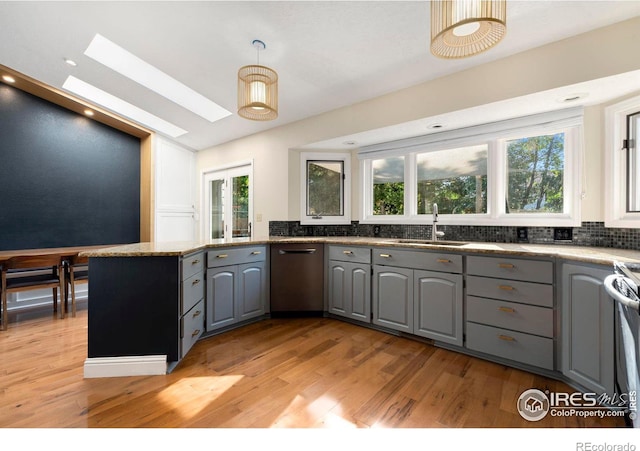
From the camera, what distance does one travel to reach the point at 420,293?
245 centimetres

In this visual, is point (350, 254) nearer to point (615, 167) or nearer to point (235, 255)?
point (235, 255)

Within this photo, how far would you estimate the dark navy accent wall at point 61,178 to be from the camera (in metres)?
3.28

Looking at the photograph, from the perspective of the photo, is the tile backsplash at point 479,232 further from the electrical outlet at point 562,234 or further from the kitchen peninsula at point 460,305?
the kitchen peninsula at point 460,305

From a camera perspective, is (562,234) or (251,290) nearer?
(562,234)

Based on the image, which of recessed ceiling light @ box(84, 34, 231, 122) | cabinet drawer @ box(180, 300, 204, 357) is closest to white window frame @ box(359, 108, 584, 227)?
recessed ceiling light @ box(84, 34, 231, 122)

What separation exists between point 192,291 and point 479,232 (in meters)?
2.69

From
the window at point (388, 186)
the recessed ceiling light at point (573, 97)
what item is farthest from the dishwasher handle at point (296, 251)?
the recessed ceiling light at point (573, 97)

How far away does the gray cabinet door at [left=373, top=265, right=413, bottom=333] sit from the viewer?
99.2 inches

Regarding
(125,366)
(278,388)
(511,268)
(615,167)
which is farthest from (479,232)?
(125,366)

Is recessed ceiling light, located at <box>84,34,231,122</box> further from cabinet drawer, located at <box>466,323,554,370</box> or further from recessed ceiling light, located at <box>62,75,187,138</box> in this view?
cabinet drawer, located at <box>466,323,554,370</box>

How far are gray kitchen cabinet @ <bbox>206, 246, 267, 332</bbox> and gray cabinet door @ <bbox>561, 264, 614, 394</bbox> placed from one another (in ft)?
8.27

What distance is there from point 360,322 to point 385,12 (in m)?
2.61

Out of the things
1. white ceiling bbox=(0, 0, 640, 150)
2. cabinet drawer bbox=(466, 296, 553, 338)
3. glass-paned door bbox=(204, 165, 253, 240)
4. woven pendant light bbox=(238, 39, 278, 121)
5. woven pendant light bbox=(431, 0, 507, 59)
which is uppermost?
white ceiling bbox=(0, 0, 640, 150)
